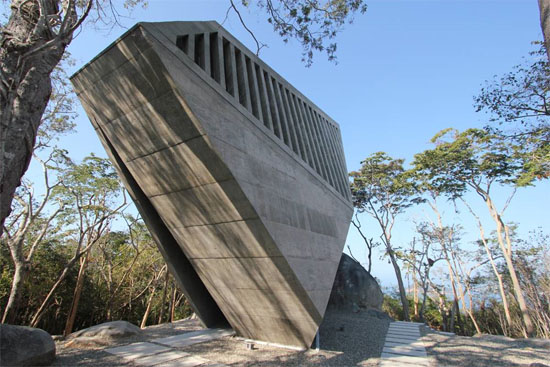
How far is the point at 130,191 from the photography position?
6988 mm

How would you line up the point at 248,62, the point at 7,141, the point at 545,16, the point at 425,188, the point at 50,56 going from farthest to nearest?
the point at 425,188
the point at 248,62
the point at 50,56
the point at 7,141
the point at 545,16

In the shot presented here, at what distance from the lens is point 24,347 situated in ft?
16.1

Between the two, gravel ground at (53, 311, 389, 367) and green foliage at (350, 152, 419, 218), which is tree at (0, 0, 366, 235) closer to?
gravel ground at (53, 311, 389, 367)

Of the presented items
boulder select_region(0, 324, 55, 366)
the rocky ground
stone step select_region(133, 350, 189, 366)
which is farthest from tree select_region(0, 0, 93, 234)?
the rocky ground

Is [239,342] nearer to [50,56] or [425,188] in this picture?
[50,56]

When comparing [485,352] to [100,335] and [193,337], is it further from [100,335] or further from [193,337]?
[100,335]

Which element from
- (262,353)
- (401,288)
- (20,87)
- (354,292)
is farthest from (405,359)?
(401,288)

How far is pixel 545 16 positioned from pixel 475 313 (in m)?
23.6

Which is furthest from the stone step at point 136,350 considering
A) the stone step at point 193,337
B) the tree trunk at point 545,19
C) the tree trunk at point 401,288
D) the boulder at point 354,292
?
the tree trunk at point 401,288

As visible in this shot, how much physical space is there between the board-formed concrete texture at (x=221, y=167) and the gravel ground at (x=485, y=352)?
3242 mm

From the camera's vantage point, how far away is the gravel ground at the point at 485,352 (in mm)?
5938

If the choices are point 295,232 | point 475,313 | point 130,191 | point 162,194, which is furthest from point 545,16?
point 475,313

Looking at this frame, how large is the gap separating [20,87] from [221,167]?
109 inches

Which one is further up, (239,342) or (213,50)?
(213,50)
